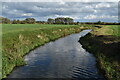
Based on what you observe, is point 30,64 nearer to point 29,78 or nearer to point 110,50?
point 29,78

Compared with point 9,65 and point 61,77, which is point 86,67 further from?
point 9,65

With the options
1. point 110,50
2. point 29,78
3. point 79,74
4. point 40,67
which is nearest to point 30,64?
point 40,67

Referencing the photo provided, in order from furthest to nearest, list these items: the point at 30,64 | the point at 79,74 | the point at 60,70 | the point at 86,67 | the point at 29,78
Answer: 1. the point at 30,64
2. the point at 86,67
3. the point at 60,70
4. the point at 79,74
5. the point at 29,78

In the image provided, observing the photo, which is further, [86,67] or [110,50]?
[110,50]

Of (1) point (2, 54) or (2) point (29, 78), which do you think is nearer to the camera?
(2) point (29, 78)

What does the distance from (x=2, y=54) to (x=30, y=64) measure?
4.58 meters

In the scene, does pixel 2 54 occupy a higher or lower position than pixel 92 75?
higher

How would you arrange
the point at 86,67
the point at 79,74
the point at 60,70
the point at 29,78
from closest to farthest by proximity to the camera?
the point at 29,78 → the point at 79,74 → the point at 60,70 → the point at 86,67

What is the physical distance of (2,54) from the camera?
1089 inches

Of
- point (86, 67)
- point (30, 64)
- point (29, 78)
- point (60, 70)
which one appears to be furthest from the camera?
point (30, 64)

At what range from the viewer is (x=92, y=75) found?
23.4 metres

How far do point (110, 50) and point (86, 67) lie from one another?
21.2ft

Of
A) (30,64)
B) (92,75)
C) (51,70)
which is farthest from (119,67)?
(30,64)

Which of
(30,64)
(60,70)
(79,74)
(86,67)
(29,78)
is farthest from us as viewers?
(30,64)
